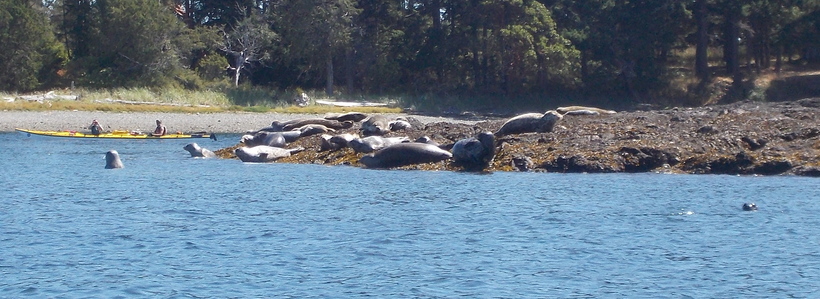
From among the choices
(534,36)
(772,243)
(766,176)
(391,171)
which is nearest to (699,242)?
(772,243)

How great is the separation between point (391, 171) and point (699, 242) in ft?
38.1

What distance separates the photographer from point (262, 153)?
95.4 ft

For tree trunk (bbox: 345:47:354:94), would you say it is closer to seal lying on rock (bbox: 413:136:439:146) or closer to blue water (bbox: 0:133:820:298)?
seal lying on rock (bbox: 413:136:439:146)

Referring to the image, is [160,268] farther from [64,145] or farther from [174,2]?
[174,2]

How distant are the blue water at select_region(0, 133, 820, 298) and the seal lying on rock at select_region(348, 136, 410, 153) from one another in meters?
2.28

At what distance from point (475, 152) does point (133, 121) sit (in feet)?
85.6

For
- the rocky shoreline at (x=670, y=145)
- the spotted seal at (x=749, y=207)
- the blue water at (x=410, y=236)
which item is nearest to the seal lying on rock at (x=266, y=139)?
the rocky shoreline at (x=670, y=145)

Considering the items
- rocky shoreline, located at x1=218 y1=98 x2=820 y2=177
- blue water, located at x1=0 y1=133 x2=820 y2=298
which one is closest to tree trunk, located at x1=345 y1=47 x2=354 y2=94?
rocky shoreline, located at x1=218 y1=98 x2=820 y2=177

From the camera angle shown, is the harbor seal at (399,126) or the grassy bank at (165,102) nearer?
the harbor seal at (399,126)

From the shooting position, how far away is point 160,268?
12953 mm

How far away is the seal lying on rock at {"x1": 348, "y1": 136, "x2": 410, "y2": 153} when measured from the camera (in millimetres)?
27406

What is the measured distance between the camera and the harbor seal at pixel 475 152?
81.7 feet

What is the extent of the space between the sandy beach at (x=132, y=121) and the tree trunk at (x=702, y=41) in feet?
76.6

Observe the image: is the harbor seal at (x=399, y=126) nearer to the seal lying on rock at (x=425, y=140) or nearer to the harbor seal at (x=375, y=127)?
the harbor seal at (x=375, y=127)
